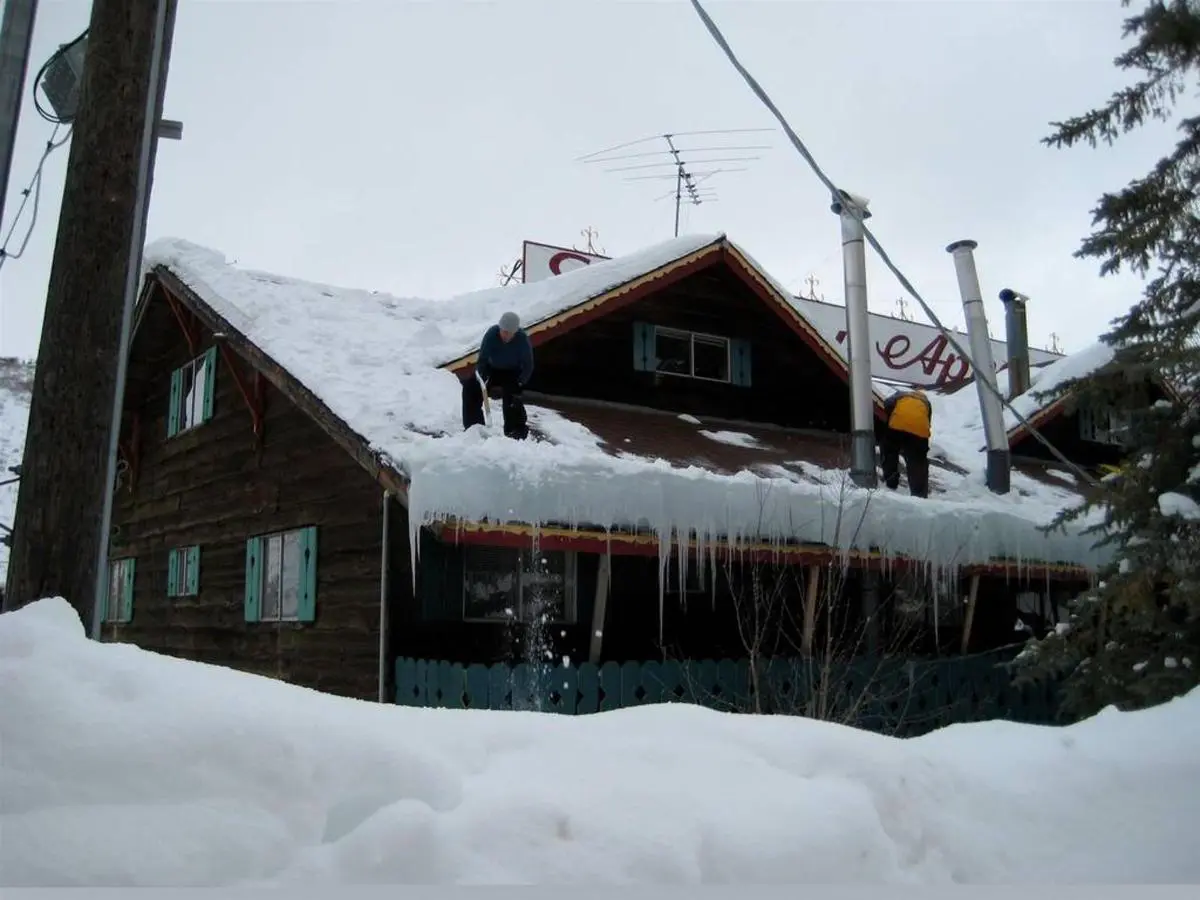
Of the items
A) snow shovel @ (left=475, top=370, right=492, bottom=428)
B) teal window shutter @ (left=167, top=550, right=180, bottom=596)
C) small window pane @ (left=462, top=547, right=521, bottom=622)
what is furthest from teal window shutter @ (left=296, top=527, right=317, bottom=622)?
teal window shutter @ (left=167, top=550, right=180, bottom=596)

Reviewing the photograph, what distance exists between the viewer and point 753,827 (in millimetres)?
3502

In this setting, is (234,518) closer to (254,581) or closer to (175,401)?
(254,581)

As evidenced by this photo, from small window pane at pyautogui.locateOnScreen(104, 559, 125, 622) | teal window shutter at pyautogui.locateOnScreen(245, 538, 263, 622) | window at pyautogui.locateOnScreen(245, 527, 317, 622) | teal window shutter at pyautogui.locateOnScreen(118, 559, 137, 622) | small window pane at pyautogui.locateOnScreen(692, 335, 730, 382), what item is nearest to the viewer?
window at pyautogui.locateOnScreen(245, 527, 317, 622)

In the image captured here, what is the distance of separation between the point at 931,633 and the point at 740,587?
3.34 m

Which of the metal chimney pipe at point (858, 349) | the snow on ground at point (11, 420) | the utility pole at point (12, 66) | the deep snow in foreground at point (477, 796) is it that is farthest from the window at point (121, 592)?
the deep snow in foreground at point (477, 796)

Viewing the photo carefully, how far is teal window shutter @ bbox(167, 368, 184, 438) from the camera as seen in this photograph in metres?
14.3

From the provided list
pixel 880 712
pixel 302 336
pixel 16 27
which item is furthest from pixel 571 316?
pixel 16 27

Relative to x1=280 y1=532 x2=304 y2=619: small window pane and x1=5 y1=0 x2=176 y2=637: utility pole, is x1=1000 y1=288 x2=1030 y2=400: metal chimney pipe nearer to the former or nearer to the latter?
x1=280 y1=532 x2=304 y2=619: small window pane

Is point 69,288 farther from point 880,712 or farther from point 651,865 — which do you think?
point 880,712

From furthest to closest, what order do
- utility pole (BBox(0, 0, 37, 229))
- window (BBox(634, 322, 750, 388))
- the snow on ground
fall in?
the snow on ground < window (BBox(634, 322, 750, 388)) < utility pole (BBox(0, 0, 37, 229))

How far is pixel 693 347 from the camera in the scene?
13656mm

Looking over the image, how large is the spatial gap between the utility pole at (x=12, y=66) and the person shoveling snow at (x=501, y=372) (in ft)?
13.1

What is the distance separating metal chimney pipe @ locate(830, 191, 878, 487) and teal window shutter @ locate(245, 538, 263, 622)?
650 centimetres

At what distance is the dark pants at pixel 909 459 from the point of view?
1136cm
